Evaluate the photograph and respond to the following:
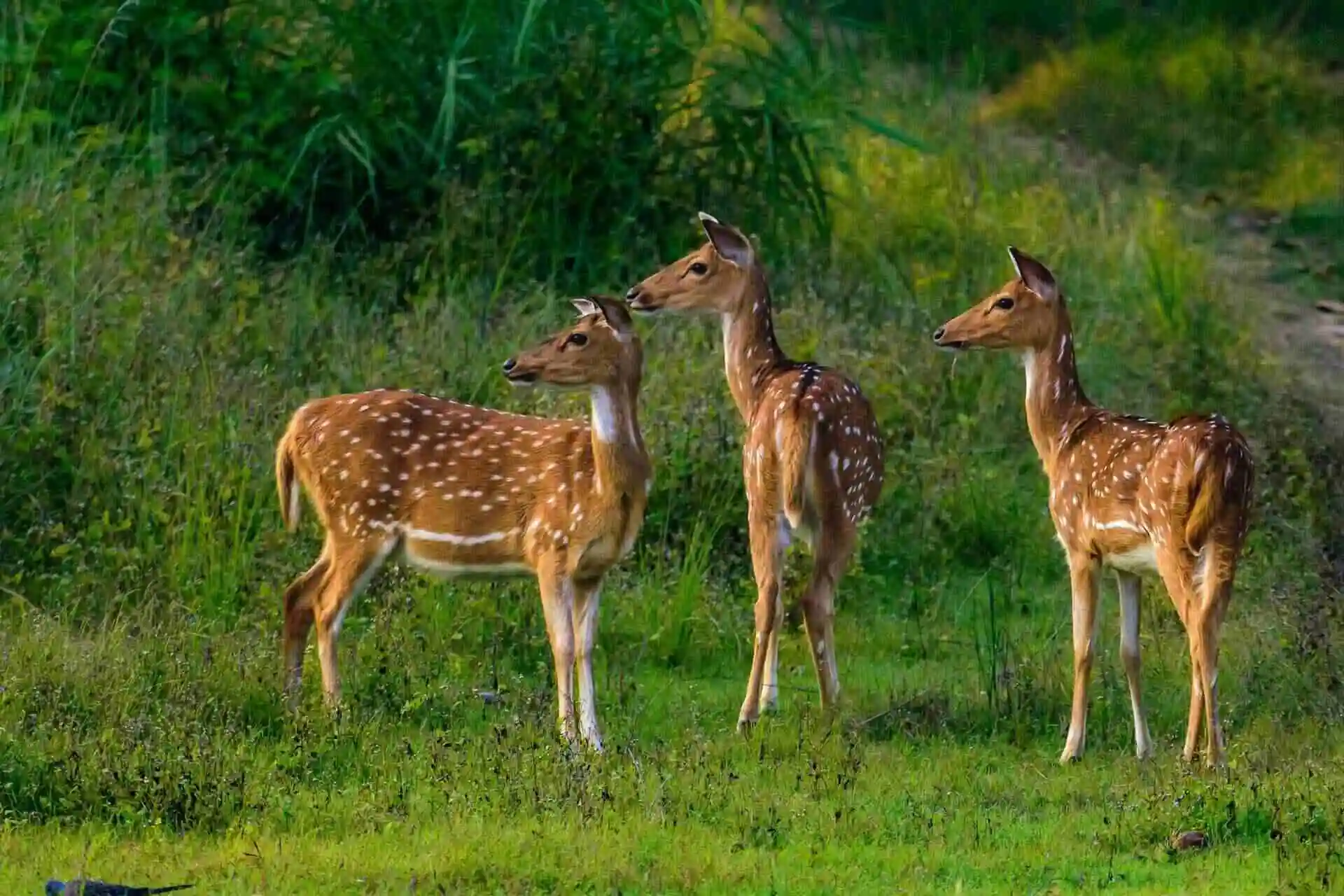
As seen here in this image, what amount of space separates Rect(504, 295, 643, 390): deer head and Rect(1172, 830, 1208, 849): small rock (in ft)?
10.2

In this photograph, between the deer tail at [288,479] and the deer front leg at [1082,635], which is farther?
the deer tail at [288,479]

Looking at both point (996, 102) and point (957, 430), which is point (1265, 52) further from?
point (957, 430)

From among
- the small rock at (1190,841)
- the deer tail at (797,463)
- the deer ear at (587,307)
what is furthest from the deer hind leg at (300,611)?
the small rock at (1190,841)

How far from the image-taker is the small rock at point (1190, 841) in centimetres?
745

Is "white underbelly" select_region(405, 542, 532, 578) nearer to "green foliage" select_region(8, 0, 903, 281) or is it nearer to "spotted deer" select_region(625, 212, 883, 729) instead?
"spotted deer" select_region(625, 212, 883, 729)

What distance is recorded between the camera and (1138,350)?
1395 centimetres

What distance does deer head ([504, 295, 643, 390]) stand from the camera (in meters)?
9.53

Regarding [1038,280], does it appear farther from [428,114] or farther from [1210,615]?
[428,114]

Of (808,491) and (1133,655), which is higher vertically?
(808,491)

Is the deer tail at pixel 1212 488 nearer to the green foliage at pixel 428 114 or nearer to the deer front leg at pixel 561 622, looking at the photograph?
the deer front leg at pixel 561 622

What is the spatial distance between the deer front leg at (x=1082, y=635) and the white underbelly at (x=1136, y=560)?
0.09 m

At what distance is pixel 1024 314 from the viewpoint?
9992mm

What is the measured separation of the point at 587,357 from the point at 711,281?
1370 mm

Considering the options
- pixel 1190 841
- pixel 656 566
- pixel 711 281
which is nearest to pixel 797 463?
pixel 711 281
